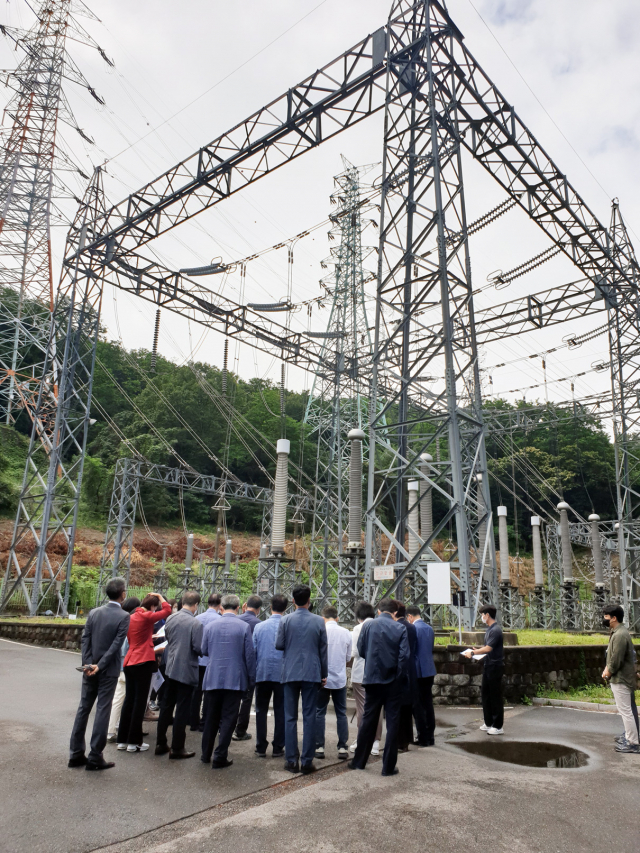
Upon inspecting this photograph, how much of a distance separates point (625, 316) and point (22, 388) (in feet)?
74.8

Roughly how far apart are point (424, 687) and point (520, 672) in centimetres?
392

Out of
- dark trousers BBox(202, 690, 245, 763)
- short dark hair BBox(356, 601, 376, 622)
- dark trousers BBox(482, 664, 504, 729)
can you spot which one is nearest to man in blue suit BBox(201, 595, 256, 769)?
dark trousers BBox(202, 690, 245, 763)

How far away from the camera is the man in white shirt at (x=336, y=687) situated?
6121mm

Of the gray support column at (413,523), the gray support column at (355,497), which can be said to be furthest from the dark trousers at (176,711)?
the gray support column at (355,497)

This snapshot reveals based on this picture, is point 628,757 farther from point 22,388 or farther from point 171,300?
point 22,388

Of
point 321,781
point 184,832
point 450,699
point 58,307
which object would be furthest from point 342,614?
point 58,307

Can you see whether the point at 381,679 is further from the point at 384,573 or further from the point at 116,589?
the point at 384,573

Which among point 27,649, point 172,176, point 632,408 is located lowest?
point 27,649

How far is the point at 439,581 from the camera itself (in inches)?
356

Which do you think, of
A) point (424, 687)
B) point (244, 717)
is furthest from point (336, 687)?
point (244, 717)

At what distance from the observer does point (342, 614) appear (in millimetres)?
16812

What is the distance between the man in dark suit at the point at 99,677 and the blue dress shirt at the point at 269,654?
4.77 ft

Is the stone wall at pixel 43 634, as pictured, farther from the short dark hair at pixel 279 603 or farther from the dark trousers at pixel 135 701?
the short dark hair at pixel 279 603

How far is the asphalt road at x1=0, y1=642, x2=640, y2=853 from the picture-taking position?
3818 mm
